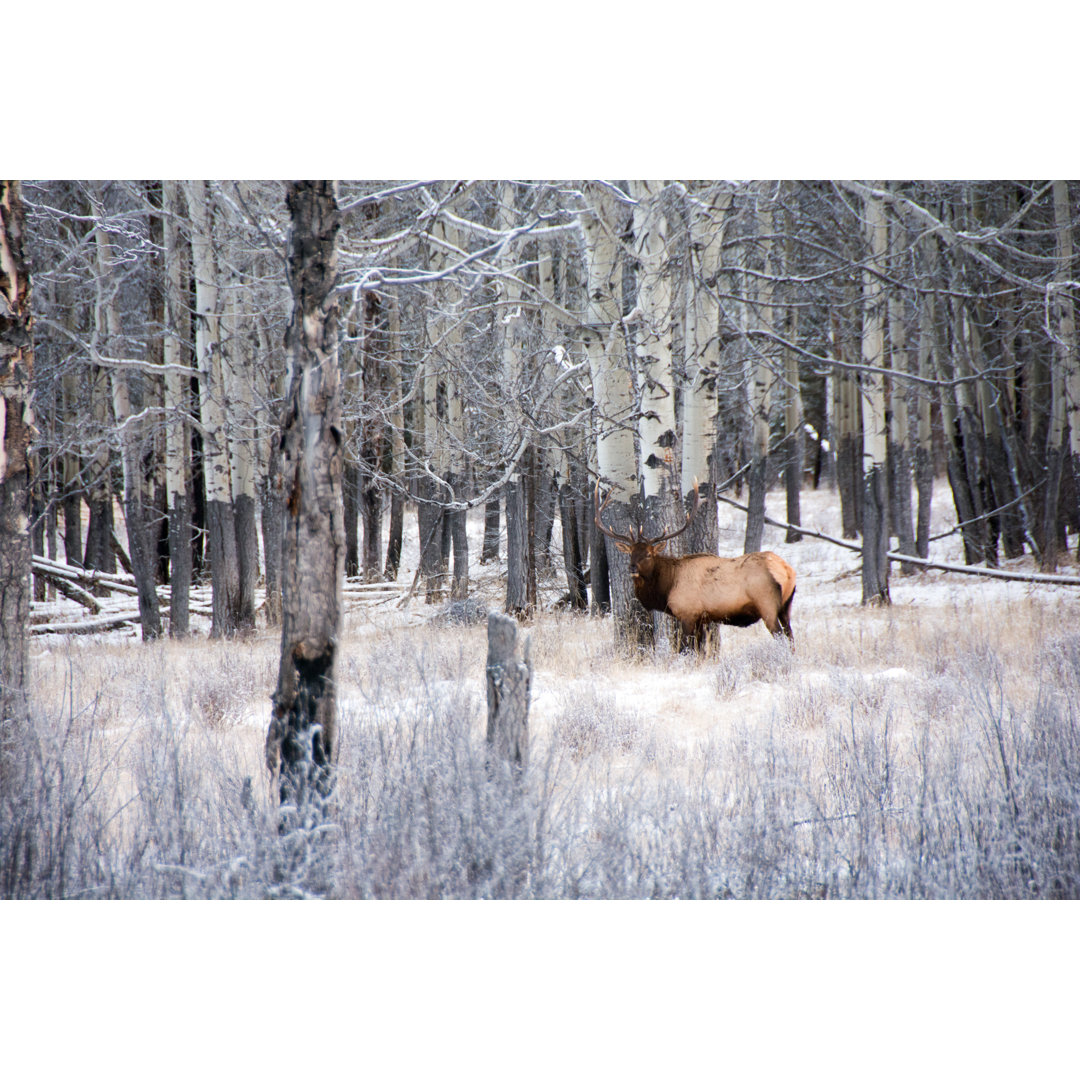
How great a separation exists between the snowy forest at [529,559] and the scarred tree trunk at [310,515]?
1 centimetres

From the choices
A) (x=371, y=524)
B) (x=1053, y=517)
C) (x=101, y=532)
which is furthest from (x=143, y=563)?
(x=1053, y=517)

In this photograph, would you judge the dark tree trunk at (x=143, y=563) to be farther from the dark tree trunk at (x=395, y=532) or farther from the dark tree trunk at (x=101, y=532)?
the dark tree trunk at (x=101, y=532)

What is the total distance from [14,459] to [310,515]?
3.67 feet

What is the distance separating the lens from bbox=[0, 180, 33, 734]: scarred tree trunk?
2652mm

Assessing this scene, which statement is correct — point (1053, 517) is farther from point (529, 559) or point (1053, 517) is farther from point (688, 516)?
point (529, 559)

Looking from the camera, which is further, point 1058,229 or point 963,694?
point 1058,229

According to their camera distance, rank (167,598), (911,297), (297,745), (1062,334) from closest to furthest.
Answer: (297,745), (1062,334), (911,297), (167,598)

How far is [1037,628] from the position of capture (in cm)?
378

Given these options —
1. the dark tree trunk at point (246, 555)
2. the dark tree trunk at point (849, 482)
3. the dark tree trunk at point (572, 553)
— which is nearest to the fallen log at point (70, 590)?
the dark tree trunk at point (246, 555)

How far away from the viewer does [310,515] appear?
248 centimetres

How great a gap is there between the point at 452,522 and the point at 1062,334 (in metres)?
4.72

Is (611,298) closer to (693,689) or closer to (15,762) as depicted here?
(693,689)

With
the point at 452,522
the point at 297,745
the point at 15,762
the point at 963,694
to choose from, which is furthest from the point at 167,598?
the point at 963,694

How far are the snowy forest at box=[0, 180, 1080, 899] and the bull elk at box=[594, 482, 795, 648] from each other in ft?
0.57
